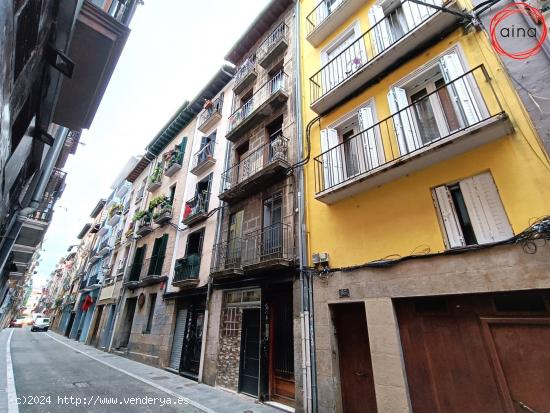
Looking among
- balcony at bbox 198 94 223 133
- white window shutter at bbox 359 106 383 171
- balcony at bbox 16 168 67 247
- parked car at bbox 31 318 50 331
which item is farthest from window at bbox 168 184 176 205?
parked car at bbox 31 318 50 331

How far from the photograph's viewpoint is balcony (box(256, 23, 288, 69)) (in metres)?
11.4

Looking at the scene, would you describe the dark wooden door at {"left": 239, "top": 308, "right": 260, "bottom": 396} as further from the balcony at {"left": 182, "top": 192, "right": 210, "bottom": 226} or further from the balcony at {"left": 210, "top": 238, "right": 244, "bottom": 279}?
the balcony at {"left": 182, "top": 192, "right": 210, "bottom": 226}

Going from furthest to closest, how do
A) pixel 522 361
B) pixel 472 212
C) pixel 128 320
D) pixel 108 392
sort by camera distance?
pixel 128 320 < pixel 108 392 < pixel 472 212 < pixel 522 361

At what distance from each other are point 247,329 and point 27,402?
18.3 feet

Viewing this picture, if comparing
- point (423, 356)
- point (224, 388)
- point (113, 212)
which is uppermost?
point (113, 212)

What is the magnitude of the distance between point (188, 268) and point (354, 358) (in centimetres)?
825

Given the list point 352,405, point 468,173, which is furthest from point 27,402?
point 468,173

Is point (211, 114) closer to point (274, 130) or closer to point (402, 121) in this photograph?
point (274, 130)

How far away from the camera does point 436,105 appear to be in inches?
223

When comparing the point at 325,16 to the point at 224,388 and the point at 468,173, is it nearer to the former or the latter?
the point at 468,173

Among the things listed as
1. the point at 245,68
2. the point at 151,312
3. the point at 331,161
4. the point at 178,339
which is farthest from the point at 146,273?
the point at 331,161

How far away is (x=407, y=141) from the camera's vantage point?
5.61 m

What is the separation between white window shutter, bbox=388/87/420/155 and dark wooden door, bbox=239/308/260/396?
6540 mm

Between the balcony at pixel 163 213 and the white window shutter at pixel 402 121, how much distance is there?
42.0ft
